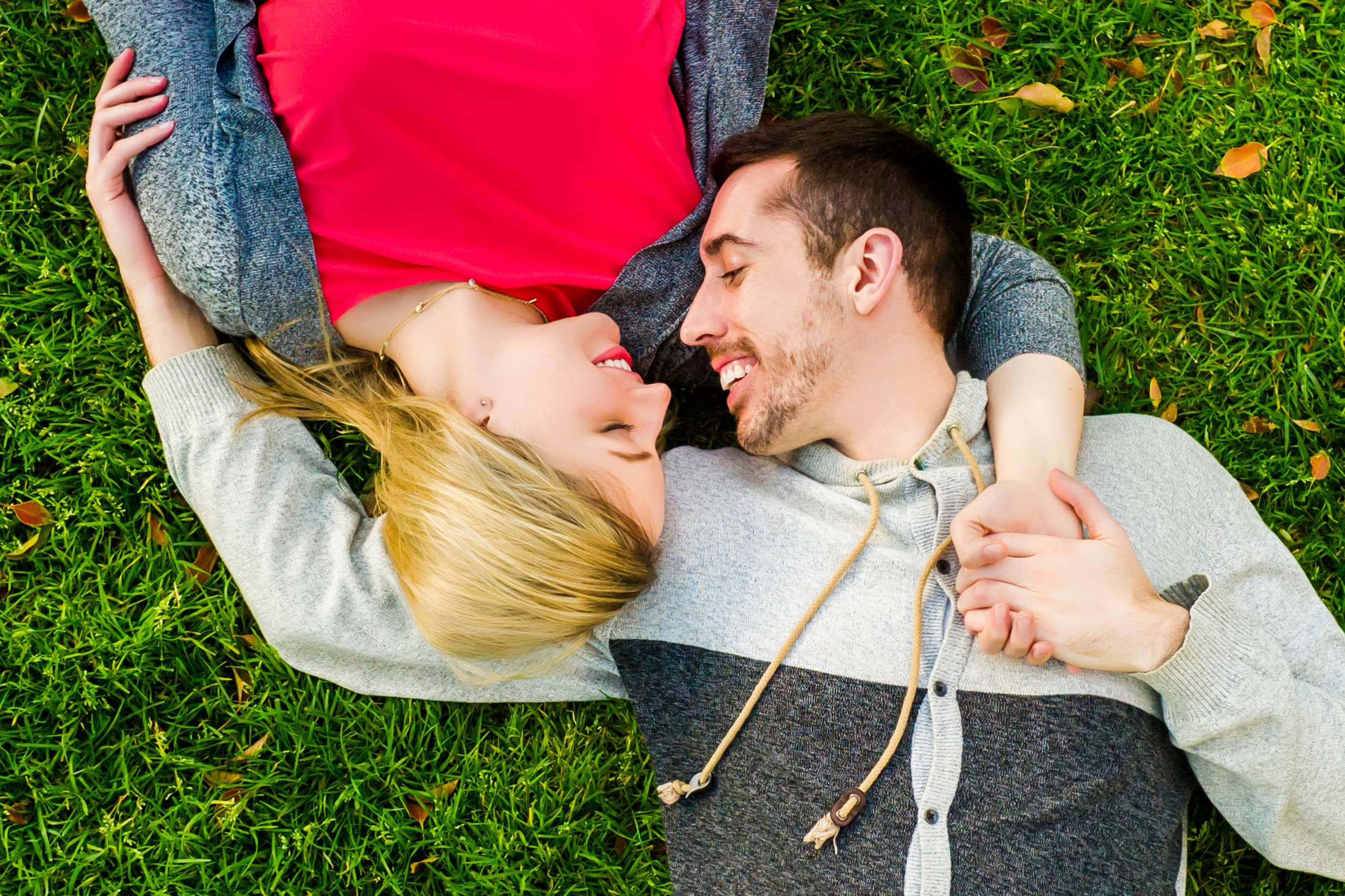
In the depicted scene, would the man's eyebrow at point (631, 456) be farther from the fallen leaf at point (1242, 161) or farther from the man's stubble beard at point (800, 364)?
the fallen leaf at point (1242, 161)

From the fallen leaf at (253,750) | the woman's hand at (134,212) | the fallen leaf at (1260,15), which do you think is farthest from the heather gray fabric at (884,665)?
the fallen leaf at (1260,15)

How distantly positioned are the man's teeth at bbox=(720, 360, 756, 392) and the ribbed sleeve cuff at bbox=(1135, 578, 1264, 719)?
1.37 meters

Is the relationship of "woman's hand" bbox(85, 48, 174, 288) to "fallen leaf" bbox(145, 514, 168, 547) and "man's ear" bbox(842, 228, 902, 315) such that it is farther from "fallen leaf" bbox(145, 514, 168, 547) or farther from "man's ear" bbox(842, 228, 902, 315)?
"man's ear" bbox(842, 228, 902, 315)

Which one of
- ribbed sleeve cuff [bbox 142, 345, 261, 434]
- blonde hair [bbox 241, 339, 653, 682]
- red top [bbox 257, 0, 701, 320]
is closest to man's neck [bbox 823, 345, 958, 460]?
blonde hair [bbox 241, 339, 653, 682]

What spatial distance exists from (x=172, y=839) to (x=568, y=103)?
2673 mm

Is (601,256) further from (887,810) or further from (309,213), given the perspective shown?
(887,810)

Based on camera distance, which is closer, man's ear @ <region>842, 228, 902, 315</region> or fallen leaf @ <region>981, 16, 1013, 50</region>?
man's ear @ <region>842, 228, 902, 315</region>

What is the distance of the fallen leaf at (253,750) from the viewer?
10.7 ft

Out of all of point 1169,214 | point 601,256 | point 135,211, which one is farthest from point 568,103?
point 1169,214

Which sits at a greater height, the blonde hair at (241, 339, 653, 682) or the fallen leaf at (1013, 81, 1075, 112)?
the fallen leaf at (1013, 81, 1075, 112)

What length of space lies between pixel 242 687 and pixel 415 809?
72 centimetres

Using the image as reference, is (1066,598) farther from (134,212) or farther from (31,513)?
(31,513)

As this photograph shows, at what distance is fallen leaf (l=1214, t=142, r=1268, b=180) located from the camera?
362cm

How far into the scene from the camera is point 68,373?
3.39 meters
